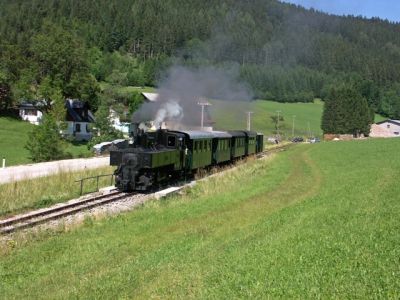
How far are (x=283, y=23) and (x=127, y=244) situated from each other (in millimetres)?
81699

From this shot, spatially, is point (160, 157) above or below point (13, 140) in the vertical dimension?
above

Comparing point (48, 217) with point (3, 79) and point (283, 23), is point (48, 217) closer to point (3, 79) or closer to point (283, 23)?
point (3, 79)

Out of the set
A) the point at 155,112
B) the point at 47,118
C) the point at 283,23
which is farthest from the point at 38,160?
the point at 283,23

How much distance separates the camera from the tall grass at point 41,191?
69.4 ft

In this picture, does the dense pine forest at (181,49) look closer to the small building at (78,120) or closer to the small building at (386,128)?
the small building at (78,120)

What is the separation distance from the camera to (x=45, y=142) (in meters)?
49.6

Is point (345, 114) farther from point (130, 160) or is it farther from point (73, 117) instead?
point (130, 160)

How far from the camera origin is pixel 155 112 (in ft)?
118

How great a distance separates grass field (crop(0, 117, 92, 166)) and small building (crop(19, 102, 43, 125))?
2.09m

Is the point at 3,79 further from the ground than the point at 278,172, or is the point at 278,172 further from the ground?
the point at 3,79

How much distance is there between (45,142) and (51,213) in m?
31.8

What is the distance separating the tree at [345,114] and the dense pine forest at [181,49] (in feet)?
34.5

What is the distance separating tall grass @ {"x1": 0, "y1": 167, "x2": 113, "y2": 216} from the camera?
69.4 feet

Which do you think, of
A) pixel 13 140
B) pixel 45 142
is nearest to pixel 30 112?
pixel 13 140
